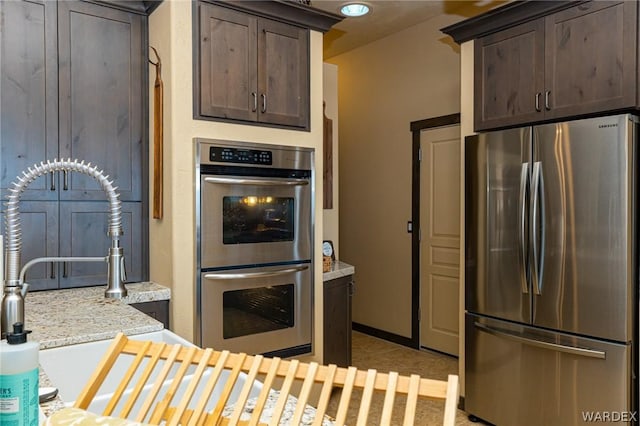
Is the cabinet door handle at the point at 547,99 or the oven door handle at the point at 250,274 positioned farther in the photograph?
the cabinet door handle at the point at 547,99

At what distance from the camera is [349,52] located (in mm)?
5219

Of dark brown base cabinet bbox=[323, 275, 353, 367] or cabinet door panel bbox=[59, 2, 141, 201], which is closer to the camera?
cabinet door panel bbox=[59, 2, 141, 201]

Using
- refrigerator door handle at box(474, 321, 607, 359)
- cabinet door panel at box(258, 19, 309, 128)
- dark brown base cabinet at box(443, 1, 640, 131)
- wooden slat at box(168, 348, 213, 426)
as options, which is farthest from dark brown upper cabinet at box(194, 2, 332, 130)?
wooden slat at box(168, 348, 213, 426)

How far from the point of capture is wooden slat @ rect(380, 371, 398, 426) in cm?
66

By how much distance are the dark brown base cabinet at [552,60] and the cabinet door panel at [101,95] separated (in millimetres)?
2038

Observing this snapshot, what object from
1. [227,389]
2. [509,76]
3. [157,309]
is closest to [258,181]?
[157,309]

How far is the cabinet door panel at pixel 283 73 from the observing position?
111 inches

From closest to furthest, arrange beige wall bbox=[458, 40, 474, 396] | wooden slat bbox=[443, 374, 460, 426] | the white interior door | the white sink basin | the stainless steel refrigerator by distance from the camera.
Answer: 1. wooden slat bbox=[443, 374, 460, 426]
2. the white sink basin
3. the stainless steel refrigerator
4. beige wall bbox=[458, 40, 474, 396]
5. the white interior door

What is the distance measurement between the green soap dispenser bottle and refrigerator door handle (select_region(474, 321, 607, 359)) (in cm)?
248

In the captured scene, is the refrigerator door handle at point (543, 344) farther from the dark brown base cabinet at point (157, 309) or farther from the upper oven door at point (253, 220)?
the dark brown base cabinet at point (157, 309)

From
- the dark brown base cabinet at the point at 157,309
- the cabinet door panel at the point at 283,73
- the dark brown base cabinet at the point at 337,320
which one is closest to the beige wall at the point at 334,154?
the dark brown base cabinet at the point at 337,320

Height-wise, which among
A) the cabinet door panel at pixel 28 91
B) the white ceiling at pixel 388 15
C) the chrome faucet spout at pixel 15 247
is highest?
the white ceiling at pixel 388 15

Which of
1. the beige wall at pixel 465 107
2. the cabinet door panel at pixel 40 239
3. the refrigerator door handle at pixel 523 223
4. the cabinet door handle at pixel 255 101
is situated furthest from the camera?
the beige wall at pixel 465 107

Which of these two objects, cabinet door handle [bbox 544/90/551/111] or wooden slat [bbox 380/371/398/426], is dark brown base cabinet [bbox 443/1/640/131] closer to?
cabinet door handle [bbox 544/90/551/111]
